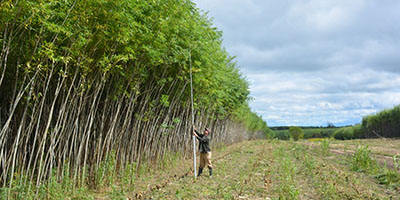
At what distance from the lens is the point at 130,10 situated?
4688 mm

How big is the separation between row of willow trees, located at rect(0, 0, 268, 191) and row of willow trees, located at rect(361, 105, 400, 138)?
27949 millimetres

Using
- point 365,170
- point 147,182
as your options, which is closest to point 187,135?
point 147,182

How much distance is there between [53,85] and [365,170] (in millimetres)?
7789

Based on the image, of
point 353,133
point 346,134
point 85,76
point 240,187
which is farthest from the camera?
point 346,134

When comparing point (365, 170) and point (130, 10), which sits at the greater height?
point (130, 10)

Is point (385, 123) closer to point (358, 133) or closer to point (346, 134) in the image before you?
point (358, 133)

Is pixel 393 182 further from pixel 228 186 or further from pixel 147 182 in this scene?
pixel 147 182

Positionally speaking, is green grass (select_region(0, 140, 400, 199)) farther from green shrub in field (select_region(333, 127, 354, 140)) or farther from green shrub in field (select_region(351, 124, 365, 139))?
green shrub in field (select_region(333, 127, 354, 140))

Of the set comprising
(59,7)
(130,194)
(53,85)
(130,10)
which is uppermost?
(130,10)

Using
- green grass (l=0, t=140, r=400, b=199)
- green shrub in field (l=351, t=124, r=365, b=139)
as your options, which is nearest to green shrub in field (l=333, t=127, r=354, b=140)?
green shrub in field (l=351, t=124, r=365, b=139)

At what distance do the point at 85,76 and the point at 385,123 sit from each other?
34.6 metres

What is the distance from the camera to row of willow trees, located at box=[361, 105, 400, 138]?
2858cm

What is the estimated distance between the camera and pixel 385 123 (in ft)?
101

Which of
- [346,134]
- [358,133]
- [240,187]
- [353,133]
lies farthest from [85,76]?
[346,134]
